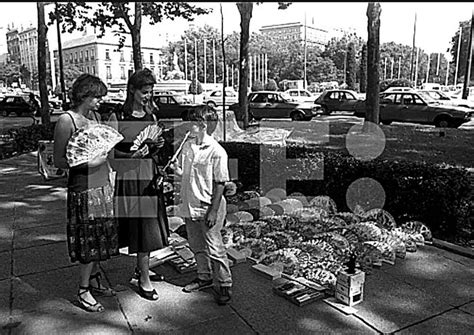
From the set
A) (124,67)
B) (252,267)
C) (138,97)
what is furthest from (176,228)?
(124,67)

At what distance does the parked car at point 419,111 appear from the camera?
1709 cm

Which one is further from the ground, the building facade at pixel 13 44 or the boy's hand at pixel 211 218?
the building facade at pixel 13 44

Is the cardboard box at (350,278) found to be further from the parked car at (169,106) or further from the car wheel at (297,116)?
the parked car at (169,106)

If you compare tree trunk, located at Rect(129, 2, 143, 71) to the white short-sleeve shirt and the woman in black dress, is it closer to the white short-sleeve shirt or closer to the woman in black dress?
the woman in black dress

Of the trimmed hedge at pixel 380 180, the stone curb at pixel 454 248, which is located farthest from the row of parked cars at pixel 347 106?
the stone curb at pixel 454 248

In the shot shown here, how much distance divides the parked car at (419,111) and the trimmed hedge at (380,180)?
12.8 meters

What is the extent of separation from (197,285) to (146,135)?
1.30 m

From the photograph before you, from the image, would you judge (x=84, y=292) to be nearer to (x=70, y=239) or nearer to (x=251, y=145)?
(x=70, y=239)

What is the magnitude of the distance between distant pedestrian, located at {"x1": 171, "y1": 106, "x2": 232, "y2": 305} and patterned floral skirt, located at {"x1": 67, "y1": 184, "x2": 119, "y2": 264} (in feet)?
1.88

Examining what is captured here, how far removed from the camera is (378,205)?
18.4ft

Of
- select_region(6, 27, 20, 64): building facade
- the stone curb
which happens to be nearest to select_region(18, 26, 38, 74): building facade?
select_region(6, 27, 20, 64): building facade

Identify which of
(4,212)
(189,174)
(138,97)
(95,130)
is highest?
(138,97)

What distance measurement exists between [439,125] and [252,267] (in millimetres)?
15542

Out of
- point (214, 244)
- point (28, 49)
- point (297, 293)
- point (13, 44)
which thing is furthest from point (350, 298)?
point (13, 44)
